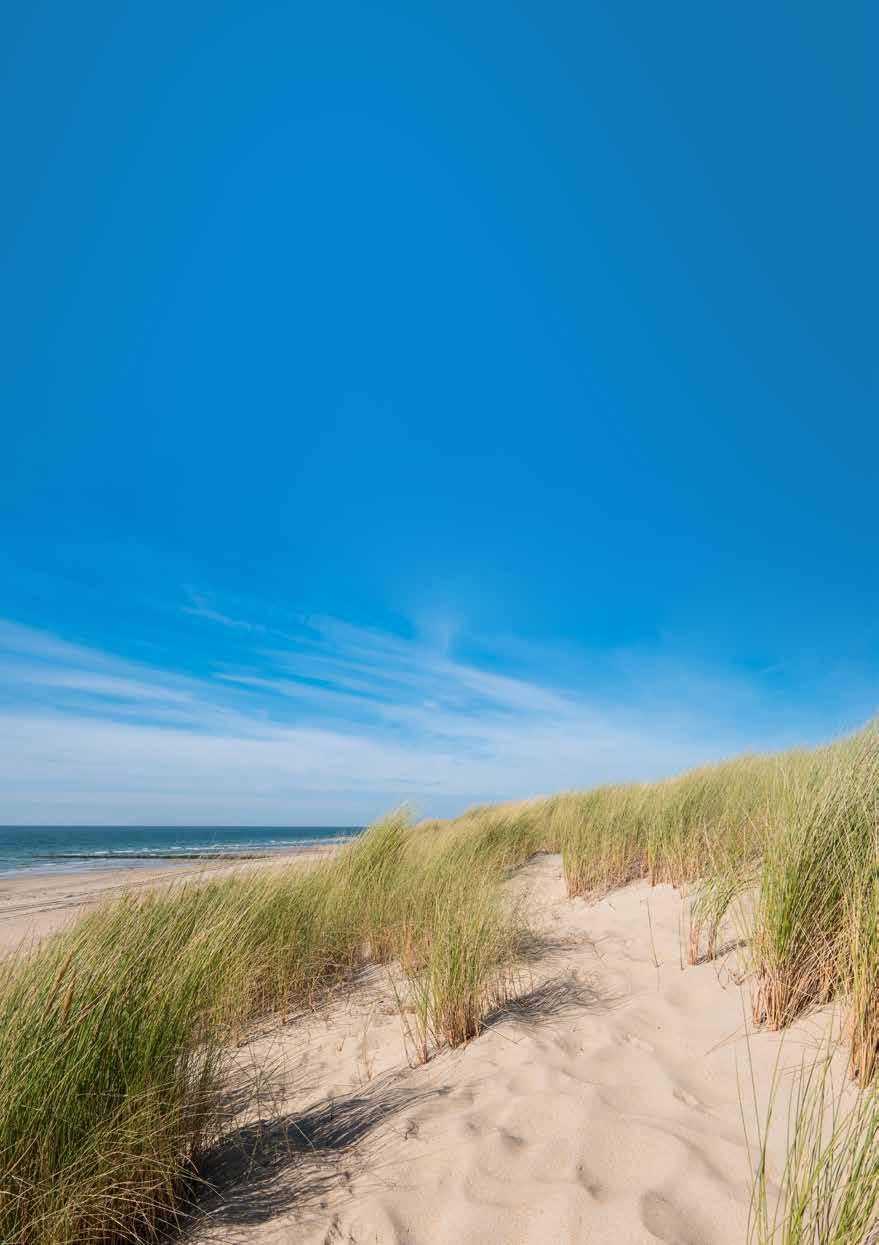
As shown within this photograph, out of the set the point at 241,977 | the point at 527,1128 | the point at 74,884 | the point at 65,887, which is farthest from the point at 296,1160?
the point at 74,884

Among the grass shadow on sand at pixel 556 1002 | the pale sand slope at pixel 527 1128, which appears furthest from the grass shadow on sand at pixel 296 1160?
the grass shadow on sand at pixel 556 1002

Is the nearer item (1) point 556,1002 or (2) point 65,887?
(1) point 556,1002

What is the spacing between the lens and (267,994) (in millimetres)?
3744

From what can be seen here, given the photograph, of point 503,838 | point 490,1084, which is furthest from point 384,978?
point 503,838

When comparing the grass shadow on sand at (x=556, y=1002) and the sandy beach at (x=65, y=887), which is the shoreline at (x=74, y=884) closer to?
the sandy beach at (x=65, y=887)

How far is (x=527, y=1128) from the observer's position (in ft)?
6.79

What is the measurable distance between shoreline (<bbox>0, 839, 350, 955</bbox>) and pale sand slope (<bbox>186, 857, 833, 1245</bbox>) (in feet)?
4.86

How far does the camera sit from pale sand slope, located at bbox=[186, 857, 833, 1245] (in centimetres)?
170

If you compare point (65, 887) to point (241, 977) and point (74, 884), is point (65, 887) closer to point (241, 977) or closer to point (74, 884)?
point (74, 884)

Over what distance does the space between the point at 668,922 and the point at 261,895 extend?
8.73 ft

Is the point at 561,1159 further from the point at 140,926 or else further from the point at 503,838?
the point at 503,838

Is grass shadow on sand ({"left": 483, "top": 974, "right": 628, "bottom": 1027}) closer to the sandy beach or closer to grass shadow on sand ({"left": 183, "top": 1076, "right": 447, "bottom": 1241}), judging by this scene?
grass shadow on sand ({"left": 183, "top": 1076, "right": 447, "bottom": 1241})

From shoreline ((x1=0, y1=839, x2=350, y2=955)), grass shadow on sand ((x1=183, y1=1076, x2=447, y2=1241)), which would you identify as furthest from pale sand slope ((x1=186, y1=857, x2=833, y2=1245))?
shoreline ((x1=0, y1=839, x2=350, y2=955))

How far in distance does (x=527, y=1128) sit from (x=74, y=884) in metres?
15.1
